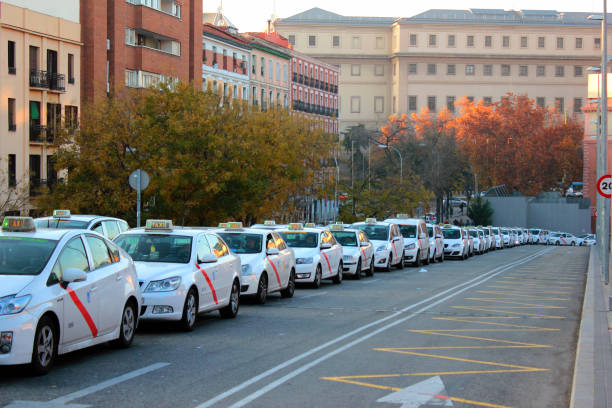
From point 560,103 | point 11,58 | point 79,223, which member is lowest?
point 79,223

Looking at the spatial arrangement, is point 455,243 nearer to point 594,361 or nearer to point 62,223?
point 62,223

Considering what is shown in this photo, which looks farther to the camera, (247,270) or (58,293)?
(247,270)

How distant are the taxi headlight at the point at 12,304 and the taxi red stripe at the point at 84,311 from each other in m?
0.84

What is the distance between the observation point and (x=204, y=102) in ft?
118

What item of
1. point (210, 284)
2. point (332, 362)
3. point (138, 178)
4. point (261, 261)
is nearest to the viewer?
point (332, 362)

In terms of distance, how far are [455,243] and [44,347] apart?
38.5 metres

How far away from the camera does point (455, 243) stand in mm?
47656

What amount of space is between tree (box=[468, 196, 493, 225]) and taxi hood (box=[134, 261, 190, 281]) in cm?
8539

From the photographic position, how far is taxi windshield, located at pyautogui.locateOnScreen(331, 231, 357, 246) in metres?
30.1

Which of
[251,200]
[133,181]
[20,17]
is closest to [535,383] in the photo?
[133,181]

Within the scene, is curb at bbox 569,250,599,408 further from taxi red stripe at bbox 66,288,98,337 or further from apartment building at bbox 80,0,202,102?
apartment building at bbox 80,0,202,102

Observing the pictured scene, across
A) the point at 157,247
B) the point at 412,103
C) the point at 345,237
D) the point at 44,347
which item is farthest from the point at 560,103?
the point at 44,347

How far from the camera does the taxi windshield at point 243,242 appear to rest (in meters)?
19.9

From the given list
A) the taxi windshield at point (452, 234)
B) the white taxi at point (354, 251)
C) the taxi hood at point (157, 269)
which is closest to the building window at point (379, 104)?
the taxi windshield at point (452, 234)
